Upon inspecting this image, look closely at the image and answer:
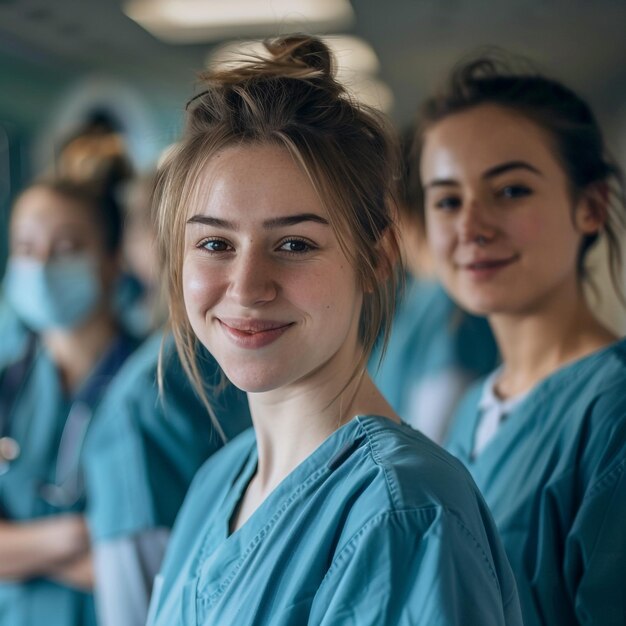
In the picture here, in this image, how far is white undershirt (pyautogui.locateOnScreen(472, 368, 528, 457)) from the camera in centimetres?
147

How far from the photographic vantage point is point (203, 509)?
1.25 metres

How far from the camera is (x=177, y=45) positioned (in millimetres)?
5273

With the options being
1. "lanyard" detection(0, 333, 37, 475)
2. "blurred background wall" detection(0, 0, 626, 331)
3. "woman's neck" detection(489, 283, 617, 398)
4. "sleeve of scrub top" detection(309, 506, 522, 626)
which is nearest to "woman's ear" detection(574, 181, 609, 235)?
"woman's neck" detection(489, 283, 617, 398)

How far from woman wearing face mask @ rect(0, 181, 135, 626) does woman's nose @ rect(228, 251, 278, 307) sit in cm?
102

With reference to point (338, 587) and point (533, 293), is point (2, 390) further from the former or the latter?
point (338, 587)

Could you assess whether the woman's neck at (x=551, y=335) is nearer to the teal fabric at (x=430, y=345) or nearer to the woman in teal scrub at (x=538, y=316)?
the woman in teal scrub at (x=538, y=316)

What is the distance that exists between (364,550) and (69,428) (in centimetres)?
127

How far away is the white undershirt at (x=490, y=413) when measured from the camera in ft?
4.81

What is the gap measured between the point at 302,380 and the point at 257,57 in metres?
0.40

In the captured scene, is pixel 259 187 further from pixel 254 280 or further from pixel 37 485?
pixel 37 485

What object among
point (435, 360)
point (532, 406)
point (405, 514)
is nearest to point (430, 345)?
point (435, 360)

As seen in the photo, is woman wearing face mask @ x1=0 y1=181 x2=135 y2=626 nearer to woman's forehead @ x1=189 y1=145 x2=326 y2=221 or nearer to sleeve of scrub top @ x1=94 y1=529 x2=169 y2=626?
sleeve of scrub top @ x1=94 y1=529 x2=169 y2=626

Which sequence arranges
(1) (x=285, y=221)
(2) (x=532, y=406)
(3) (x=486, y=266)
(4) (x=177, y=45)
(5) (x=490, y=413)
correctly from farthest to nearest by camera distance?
(4) (x=177, y=45)
(5) (x=490, y=413)
(3) (x=486, y=266)
(2) (x=532, y=406)
(1) (x=285, y=221)

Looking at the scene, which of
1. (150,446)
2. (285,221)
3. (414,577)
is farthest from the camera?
(150,446)
